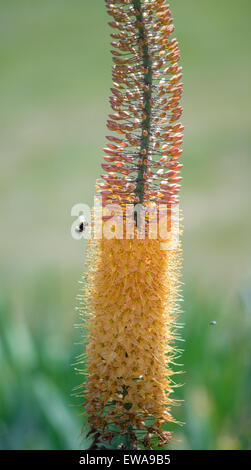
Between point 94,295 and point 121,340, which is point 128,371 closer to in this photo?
point 121,340

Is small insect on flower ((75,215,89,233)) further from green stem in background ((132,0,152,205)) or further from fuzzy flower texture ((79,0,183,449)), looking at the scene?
green stem in background ((132,0,152,205))

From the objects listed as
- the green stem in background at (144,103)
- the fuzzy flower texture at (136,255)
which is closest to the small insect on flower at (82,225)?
the fuzzy flower texture at (136,255)

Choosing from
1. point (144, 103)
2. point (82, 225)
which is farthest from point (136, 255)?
point (144, 103)

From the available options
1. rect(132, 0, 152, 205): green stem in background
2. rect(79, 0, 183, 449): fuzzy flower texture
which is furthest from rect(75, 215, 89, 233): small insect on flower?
rect(132, 0, 152, 205): green stem in background

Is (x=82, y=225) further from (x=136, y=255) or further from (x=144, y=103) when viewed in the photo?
(x=144, y=103)

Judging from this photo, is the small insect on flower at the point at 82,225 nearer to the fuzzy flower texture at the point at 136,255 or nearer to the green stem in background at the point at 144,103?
the fuzzy flower texture at the point at 136,255
